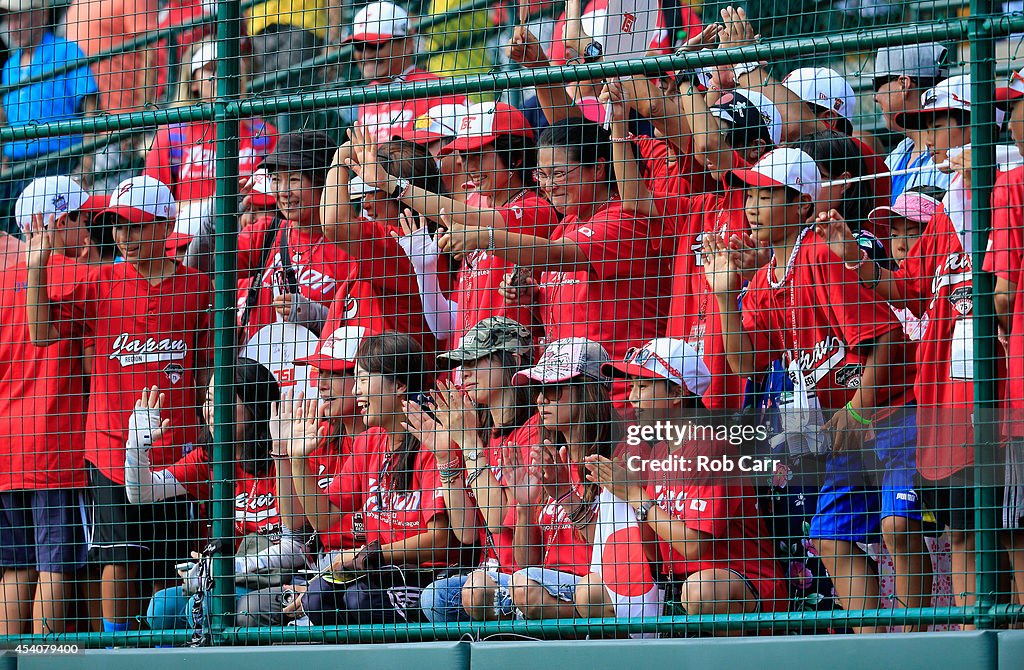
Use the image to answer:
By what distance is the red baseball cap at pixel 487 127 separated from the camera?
166 inches

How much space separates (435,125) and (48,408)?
1.76 metres

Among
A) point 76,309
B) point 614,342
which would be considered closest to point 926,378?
point 614,342

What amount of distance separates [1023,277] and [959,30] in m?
0.68

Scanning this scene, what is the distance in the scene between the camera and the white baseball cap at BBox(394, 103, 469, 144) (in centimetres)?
424

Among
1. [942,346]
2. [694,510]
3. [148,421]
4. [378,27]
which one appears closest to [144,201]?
[148,421]

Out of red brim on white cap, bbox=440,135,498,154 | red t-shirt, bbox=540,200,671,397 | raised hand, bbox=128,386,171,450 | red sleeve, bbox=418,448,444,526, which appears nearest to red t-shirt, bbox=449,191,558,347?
red t-shirt, bbox=540,200,671,397

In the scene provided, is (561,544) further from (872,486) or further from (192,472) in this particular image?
(192,472)

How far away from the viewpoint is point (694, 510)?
3.65 meters

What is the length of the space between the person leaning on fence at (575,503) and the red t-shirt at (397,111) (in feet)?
3.23

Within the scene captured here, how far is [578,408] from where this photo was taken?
3682mm

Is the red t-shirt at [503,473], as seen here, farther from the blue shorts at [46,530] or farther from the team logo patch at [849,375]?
the blue shorts at [46,530]

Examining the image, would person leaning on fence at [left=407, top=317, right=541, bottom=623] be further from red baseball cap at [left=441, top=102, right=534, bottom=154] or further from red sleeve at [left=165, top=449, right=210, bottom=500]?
red sleeve at [left=165, top=449, right=210, bottom=500]

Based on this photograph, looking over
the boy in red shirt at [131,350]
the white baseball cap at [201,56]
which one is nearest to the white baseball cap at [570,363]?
the boy in red shirt at [131,350]

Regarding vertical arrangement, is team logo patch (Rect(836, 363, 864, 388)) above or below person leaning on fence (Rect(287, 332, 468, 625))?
above
